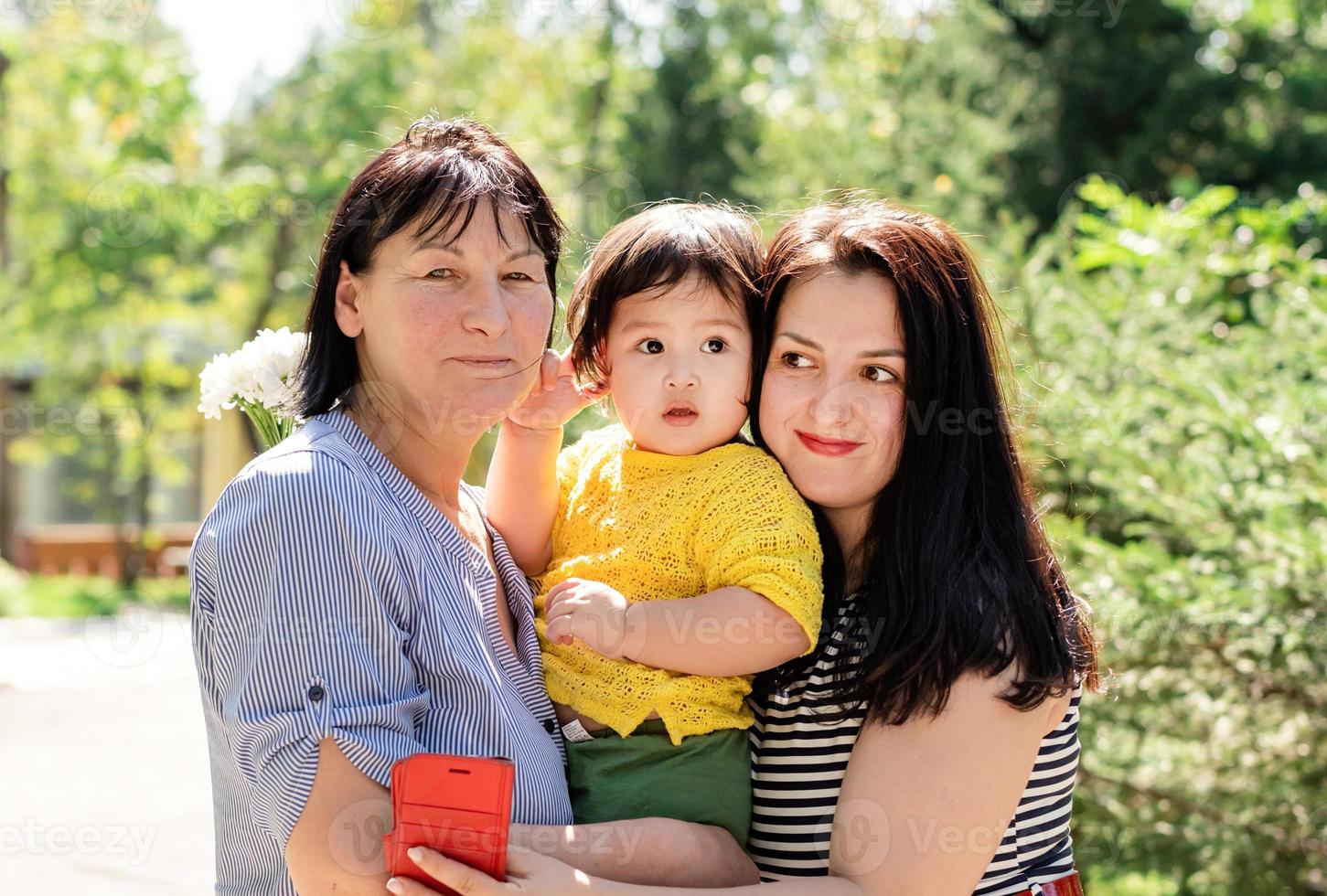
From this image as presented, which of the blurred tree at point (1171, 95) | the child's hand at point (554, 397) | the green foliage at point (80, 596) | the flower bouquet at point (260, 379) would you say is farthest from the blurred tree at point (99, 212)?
the child's hand at point (554, 397)

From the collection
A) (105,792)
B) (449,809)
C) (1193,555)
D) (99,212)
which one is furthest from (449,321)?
(99,212)

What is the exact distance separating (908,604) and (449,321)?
85cm

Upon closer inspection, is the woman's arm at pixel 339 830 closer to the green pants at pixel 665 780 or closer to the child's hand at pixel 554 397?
the green pants at pixel 665 780

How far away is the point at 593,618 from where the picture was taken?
201 cm

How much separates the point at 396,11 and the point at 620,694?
13117mm

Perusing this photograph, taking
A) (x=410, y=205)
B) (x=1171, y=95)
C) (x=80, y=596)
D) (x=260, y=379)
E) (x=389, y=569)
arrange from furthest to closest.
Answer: (x=80, y=596) → (x=1171, y=95) → (x=260, y=379) → (x=410, y=205) → (x=389, y=569)

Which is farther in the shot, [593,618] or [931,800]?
[593,618]

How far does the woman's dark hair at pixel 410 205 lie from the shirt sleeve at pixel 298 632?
0.39m

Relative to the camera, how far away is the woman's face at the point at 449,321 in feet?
6.44

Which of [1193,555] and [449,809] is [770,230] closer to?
[1193,555]

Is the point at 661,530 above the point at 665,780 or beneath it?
above

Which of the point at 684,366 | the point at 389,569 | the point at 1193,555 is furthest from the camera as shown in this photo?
the point at 1193,555

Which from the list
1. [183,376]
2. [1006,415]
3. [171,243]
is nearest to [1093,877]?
[1006,415]

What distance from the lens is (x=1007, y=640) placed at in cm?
192
